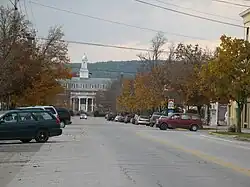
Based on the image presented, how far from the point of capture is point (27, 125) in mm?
30297

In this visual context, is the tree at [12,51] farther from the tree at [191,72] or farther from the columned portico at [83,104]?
the columned portico at [83,104]

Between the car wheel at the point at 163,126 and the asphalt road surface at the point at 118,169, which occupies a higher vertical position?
the car wheel at the point at 163,126

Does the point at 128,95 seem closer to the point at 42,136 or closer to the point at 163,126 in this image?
the point at 163,126

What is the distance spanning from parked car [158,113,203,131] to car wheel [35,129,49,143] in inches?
1095

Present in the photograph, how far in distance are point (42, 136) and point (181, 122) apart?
1142 inches

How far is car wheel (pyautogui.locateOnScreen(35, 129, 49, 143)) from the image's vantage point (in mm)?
31053

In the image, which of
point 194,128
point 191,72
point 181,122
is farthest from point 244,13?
point 181,122

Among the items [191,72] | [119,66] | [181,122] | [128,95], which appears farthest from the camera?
[128,95]

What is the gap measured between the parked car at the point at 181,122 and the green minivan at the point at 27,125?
88.7 ft

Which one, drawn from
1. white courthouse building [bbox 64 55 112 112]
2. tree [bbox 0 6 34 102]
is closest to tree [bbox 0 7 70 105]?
tree [bbox 0 6 34 102]

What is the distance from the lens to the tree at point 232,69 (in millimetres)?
47841

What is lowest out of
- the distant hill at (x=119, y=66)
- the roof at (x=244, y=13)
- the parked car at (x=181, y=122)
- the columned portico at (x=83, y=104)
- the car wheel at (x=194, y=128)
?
the car wheel at (x=194, y=128)

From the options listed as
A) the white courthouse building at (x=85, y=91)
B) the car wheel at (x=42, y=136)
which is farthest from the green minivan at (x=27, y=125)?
the white courthouse building at (x=85, y=91)

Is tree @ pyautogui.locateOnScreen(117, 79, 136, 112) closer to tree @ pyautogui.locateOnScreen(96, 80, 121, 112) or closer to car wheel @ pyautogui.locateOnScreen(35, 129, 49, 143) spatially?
tree @ pyautogui.locateOnScreen(96, 80, 121, 112)
